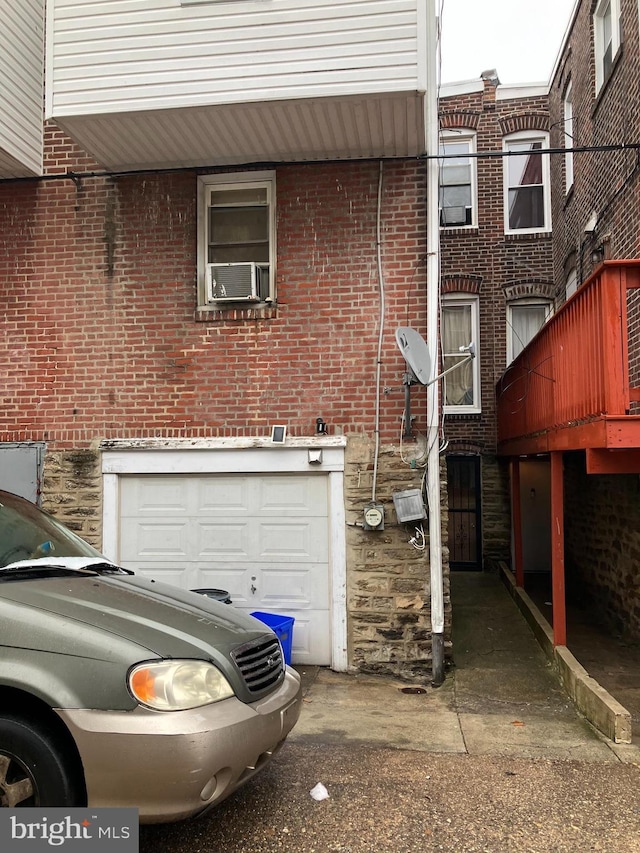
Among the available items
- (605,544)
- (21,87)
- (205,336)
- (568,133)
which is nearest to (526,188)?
(568,133)

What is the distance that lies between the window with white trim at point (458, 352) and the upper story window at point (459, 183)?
5.20 feet

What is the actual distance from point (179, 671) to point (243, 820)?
1.22 m

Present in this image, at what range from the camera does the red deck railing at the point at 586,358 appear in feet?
15.7

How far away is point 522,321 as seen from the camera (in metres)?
13.2

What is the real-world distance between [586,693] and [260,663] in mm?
3336

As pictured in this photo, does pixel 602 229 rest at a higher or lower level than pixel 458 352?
higher

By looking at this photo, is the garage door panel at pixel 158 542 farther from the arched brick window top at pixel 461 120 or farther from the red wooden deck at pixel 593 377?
the arched brick window top at pixel 461 120

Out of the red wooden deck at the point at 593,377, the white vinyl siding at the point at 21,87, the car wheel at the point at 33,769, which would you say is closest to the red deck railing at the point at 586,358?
the red wooden deck at the point at 593,377

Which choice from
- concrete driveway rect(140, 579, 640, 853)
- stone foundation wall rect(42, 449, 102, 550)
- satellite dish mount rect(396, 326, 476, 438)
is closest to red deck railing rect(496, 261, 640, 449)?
satellite dish mount rect(396, 326, 476, 438)

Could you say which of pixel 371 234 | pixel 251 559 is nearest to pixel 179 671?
pixel 251 559

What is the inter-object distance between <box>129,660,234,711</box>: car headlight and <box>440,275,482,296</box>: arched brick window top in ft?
36.5

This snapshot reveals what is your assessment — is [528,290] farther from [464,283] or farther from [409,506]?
[409,506]

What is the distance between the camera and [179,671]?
118 inches

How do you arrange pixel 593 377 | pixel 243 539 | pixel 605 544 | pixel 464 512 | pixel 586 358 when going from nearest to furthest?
pixel 593 377 → pixel 586 358 → pixel 243 539 → pixel 605 544 → pixel 464 512
